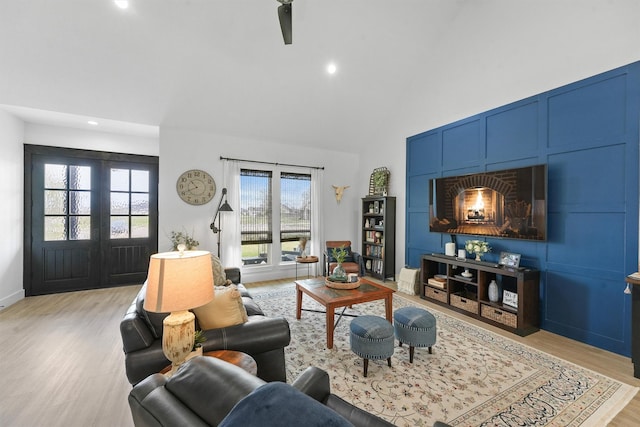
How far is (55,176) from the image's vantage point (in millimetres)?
4730

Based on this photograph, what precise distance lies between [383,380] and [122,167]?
5669 millimetres

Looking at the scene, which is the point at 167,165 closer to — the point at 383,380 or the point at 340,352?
the point at 340,352

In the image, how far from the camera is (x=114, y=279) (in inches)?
202

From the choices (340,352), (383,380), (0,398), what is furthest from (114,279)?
(383,380)

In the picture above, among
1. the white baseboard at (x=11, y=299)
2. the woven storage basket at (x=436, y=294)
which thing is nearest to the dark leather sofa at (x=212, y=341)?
the woven storage basket at (x=436, y=294)

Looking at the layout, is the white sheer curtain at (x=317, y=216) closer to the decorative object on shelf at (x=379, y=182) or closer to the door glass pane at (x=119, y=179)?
the decorative object on shelf at (x=379, y=182)

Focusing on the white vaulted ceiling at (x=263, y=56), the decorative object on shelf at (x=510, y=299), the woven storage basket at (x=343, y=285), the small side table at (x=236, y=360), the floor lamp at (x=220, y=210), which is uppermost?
the white vaulted ceiling at (x=263, y=56)

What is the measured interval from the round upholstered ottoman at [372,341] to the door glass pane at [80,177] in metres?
5.43

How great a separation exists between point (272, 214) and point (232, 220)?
840mm

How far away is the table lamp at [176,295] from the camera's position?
149 cm

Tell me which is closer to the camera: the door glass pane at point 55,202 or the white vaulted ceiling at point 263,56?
the white vaulted ceiling at point 263,56

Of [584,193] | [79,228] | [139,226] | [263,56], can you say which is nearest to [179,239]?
[139,226]

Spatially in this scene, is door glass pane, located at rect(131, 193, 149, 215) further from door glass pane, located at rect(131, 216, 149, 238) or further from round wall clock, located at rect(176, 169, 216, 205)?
round wall clock, located at rect(176, 169, 216, 205)

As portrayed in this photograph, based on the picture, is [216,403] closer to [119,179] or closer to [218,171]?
[218,171]
